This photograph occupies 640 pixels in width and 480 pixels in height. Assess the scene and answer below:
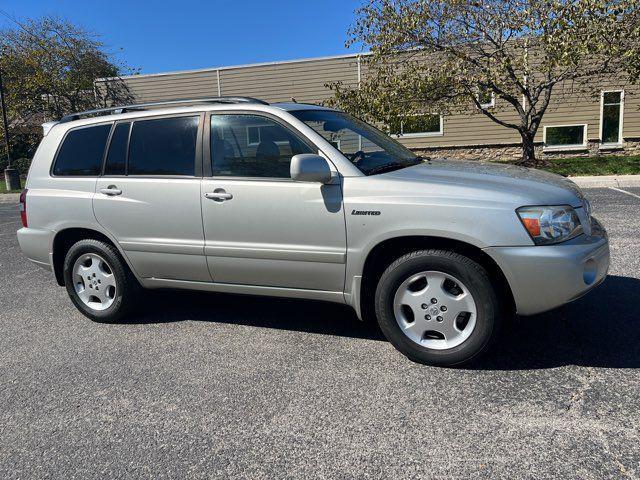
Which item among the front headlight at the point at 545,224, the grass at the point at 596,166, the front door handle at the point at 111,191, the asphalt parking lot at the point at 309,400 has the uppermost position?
the front door handle at the point at 111,191

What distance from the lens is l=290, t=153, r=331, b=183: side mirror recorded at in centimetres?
349

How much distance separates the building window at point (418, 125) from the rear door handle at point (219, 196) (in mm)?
11874

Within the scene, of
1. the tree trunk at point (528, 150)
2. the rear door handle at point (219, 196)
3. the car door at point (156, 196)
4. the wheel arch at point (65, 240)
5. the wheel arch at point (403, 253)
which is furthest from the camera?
the tree trunk at point (528, 150)

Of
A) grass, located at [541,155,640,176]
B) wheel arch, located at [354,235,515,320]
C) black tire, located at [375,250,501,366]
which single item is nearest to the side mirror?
wheel arch, located at [354,235,515,320]

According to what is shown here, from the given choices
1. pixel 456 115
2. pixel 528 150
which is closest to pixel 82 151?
pixel 528 150

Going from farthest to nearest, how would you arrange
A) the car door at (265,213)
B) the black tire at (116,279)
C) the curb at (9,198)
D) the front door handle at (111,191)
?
the curb at (9,198)
the black tire at (116,279)
the front door handle at (111,191)
the car door at (265,213)

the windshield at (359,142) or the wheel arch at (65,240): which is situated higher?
the windshield at (359,142)

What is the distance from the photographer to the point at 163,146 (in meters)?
4.33

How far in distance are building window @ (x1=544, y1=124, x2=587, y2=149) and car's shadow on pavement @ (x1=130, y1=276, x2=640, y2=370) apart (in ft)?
45.5

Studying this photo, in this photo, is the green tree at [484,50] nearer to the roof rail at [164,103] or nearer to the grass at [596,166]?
the grass at [596,166]

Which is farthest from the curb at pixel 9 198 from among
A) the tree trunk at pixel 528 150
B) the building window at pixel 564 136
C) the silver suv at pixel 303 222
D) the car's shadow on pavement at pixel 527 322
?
the building window at pixel 564 136

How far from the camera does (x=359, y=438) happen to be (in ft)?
9.06

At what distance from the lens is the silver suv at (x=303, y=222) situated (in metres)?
3.29

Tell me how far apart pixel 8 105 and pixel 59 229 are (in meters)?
19.7
